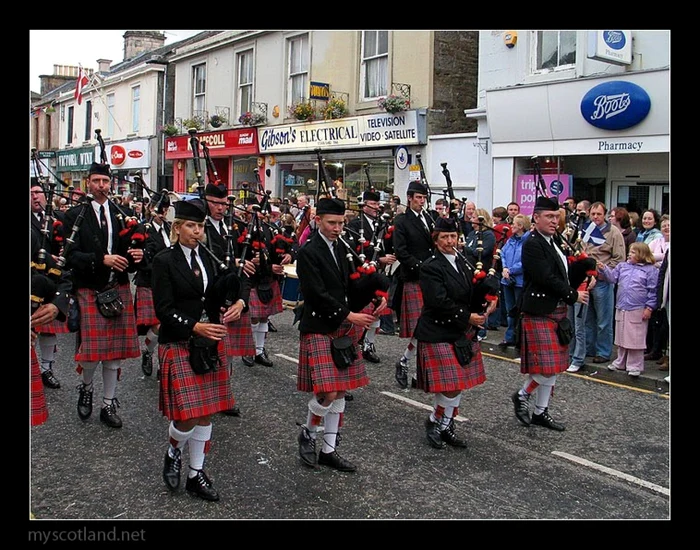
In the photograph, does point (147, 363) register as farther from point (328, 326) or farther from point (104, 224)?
point (328, 326)

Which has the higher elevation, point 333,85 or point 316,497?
point 333,85

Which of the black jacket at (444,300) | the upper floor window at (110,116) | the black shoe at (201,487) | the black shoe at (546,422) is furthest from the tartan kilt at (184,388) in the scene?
the upper floor window at (110,116)

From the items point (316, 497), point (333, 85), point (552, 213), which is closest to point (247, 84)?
point (333, 85)

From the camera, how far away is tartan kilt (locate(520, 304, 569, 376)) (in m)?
5.93

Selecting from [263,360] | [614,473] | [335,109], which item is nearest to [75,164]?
[335,109]

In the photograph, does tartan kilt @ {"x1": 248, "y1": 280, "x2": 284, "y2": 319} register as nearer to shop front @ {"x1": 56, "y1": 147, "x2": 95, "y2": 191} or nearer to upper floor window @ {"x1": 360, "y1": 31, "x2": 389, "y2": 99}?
upper floor window @ {"x1": 360, "y1": 31, "x2": 389, "y2": 99}

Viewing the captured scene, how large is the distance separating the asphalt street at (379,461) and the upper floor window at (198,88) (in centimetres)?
1737

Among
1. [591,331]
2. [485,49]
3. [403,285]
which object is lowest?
[591,331]

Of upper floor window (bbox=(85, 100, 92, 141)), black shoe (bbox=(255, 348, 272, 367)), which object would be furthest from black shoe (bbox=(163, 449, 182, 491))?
upper floor window (bbox=(85, 100, 92, 141))

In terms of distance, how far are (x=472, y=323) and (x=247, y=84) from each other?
17039 mm

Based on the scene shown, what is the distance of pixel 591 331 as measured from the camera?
8664mm

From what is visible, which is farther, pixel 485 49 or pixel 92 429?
pixel 485 49

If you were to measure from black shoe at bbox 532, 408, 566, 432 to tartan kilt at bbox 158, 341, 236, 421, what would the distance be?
2811 mm

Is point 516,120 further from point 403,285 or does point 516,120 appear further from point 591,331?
point 403,285
